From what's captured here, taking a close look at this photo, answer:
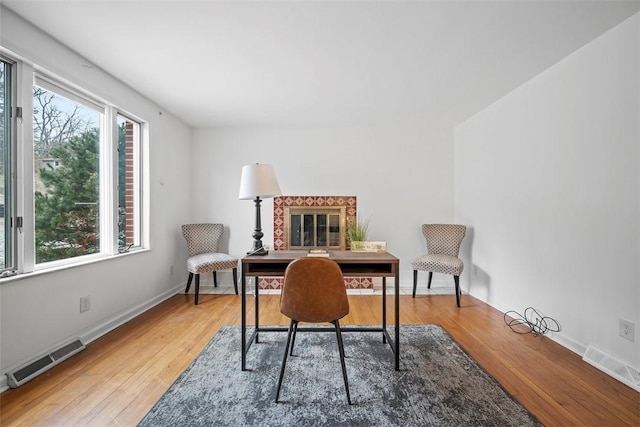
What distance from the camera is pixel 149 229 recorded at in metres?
3.48

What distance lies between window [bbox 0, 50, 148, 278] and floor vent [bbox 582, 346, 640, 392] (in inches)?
164

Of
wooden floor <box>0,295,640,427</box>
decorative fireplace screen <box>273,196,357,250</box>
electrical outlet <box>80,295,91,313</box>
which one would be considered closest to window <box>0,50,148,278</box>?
electrical outlet <box>80,295,91,313</box>

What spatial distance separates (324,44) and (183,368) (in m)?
2.66

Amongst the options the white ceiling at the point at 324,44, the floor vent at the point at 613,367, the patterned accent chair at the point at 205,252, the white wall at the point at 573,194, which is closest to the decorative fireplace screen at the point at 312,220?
the patterned accent chair at the point at 205,252

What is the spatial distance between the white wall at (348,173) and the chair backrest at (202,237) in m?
0.31

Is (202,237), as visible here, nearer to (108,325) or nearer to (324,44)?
(108,325)

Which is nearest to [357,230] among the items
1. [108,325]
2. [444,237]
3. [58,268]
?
[444,237]

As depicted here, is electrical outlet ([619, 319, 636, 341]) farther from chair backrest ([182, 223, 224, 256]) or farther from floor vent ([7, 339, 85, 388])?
chair backrest ([182, 223, 224, 256])

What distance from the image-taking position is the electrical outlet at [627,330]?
195 cm

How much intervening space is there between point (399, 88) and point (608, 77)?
1621 millimetres

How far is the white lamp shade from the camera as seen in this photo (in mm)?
2307

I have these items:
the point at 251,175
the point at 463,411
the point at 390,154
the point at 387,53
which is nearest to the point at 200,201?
the point at 251,175

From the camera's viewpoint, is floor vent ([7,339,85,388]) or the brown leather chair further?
floor vent ([7,339,85,388])

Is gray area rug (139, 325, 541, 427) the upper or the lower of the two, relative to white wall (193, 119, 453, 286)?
lower
